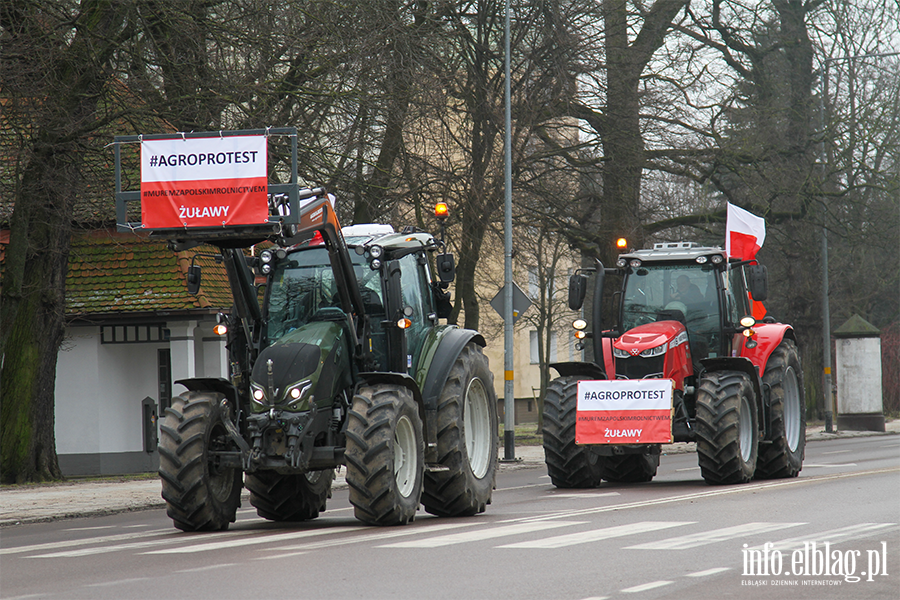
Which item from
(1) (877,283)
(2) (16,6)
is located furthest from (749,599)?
(1) (877,283)

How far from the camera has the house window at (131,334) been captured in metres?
25.9

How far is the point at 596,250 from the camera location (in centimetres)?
2861

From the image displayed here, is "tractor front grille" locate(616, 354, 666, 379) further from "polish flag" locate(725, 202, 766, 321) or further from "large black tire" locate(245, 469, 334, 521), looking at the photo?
"large black tire" locate(245, 469, 334, 521)

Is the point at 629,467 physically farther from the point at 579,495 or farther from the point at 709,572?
the point at 709,572

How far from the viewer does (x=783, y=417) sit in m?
16.7

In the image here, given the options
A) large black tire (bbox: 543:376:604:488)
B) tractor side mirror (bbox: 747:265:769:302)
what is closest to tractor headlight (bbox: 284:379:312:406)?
large black tire (bbox: 543:376:604:488)

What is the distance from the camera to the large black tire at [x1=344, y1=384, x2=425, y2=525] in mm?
10445

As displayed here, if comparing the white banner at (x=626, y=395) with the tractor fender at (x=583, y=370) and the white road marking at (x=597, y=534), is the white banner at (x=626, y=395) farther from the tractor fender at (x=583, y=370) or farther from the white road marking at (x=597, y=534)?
the white road marking at (x=597, y=534)

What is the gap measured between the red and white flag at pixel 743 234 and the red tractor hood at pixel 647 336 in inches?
61.4

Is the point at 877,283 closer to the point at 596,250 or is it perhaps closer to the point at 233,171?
the point at 596,250

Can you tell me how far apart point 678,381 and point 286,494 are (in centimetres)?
603

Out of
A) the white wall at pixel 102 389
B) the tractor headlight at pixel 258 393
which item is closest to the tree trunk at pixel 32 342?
the white wall at pixel 102 389

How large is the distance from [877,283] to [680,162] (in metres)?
19.5

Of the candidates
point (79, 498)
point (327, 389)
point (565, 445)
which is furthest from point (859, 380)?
Answer: point (327, 389)
